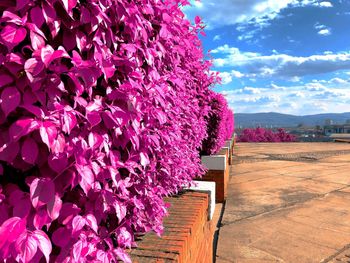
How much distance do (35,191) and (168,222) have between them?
1.55 metres

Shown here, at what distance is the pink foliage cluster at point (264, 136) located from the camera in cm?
3089

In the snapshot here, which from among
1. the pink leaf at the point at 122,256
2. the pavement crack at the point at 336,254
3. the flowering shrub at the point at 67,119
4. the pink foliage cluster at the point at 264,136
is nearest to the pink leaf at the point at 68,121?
the flowering shrub at the point at 67,119

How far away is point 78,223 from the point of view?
1.25 metres

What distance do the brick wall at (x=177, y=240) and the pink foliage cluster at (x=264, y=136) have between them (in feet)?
94.2

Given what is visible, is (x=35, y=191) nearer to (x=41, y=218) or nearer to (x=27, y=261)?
(x=41, y=218)

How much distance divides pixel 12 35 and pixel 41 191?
548 millimetres

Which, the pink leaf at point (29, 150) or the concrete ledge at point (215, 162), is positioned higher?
the pink leaf at point (29, 150)

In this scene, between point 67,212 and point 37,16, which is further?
point 67,212

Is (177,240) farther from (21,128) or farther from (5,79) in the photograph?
(5,79)

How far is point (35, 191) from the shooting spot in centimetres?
112

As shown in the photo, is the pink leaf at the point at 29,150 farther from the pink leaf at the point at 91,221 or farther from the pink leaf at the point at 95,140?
the pink leaf at the point at 91,221

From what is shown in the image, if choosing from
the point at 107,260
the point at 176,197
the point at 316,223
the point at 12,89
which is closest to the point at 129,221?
the point at 107,260

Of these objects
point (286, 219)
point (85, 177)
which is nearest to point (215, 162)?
point (286, 219)

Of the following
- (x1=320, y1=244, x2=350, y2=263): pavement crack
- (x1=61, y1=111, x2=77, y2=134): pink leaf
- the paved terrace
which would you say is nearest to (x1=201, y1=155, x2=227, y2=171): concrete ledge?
the paved terrace
